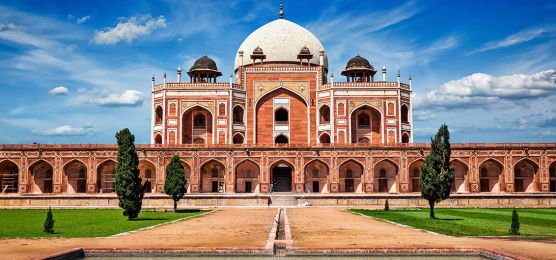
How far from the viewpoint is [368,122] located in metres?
40.1

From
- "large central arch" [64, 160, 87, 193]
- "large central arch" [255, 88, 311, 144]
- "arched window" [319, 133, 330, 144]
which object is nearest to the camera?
"large central arch" [64, 160, 87, 193]

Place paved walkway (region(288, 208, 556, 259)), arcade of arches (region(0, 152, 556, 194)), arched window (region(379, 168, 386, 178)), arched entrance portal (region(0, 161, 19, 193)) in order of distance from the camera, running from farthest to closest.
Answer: arched window (region(379, 168, 386, 178)) → arched entrance portal (region(0, 161, 19, 193)) → arcade of arches (region(0, 152, 556, 194)) → paved walkway (region(288, 208, 556, 259))

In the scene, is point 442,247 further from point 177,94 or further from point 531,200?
point 177,94

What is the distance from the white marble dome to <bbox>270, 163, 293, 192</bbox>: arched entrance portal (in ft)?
31.6

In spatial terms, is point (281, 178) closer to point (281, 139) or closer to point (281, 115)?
point (281, 139)

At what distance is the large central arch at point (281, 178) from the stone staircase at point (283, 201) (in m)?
5.55

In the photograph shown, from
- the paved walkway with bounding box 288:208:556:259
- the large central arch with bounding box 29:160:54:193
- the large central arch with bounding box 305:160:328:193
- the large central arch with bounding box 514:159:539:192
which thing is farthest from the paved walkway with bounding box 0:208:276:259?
the large central arch with bounding box 514:159:539:192

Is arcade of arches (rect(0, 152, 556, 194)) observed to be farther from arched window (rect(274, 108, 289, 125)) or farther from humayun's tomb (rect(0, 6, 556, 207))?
arched window (rect(274, 108, 289, 125))

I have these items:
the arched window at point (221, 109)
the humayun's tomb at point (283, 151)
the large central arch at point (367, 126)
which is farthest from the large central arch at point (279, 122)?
the large central arch at point (367, 126)

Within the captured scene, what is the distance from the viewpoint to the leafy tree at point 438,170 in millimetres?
20656

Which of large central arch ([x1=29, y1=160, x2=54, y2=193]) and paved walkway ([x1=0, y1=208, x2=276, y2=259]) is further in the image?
large central arch ([x1=29, y1=160, x2=54, y2=193])

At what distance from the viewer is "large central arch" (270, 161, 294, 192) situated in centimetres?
3625

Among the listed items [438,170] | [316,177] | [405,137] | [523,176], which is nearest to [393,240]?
[438,170]

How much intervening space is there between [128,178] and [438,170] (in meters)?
10.7
